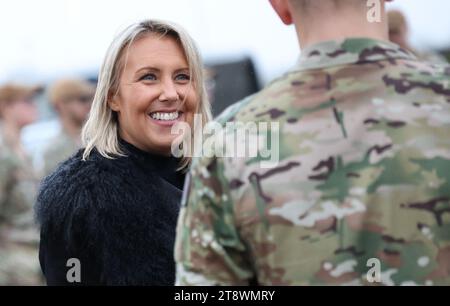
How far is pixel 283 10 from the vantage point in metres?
2.22

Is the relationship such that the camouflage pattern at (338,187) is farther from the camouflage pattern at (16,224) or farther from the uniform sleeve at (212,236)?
the camouflage pattern at (16,224)

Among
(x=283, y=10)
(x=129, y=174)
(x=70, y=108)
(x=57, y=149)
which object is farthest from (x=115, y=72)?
(x=70, y=108)

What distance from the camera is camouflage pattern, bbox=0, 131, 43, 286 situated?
5910mm

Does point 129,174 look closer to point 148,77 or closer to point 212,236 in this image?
point 148,77

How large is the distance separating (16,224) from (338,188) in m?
4.20

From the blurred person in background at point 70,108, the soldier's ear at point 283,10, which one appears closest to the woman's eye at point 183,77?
the soldier's ear at point 283,10

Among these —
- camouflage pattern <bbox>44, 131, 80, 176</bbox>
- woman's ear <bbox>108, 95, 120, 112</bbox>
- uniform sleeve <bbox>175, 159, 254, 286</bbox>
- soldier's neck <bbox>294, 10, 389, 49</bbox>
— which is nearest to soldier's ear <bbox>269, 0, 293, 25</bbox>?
soldier's neck <bbox>294, 10, 389, 49</bbox>

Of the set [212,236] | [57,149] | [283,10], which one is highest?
[283,10]

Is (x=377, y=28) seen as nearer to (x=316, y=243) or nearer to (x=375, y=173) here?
(x=375, y=173)

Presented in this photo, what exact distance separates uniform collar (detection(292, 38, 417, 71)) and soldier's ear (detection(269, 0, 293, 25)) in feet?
0.36

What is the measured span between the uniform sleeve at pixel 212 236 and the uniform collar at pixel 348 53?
31 cm

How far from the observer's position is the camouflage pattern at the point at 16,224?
233 inches
